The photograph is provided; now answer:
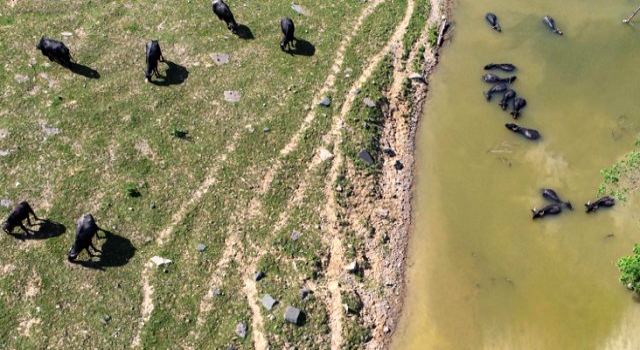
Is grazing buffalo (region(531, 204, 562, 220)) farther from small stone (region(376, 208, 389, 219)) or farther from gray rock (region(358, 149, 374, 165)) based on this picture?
gray rock (region(358, 149, 374, 165))

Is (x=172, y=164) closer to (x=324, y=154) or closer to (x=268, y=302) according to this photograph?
(x=324, y=154)

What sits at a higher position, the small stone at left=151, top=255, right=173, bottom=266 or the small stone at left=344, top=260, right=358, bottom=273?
the small stone at left=344, top=260, right=358, bottom=273

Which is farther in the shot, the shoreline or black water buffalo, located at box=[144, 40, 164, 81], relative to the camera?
black water buffalo, located at box=[144, 40, 164, 81]

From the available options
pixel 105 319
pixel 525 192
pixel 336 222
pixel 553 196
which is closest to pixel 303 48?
pixel 336 222

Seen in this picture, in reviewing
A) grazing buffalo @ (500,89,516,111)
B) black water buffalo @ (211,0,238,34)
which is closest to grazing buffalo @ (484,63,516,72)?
grazing buffalo @ (500,89,516,111)

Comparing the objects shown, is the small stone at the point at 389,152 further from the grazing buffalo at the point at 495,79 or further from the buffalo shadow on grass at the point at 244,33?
the buffalo shadow on grass at the point at 244,33

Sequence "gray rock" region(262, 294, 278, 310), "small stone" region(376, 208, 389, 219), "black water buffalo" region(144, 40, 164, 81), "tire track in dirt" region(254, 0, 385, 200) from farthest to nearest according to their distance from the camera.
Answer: "black water buffalo" region(144, 40, 164, 81), "tire track in dirt" region(254, 0, 385, 200), "small stone" region(376, 208, 389, 219), "gray rock" region(262, 294, 278, 310)

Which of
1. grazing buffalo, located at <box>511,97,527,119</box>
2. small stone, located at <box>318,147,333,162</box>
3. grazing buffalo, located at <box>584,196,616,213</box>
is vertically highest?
grazing buffalo, located at <box>511,97,527,119</box>
